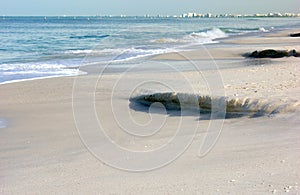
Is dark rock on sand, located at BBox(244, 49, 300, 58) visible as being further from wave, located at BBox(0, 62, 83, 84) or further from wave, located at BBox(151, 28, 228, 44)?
wave, located at BBox(151, 28, 228, 44)

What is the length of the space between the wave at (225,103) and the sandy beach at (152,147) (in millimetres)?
113

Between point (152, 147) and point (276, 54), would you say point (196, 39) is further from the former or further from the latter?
point (152, 147)

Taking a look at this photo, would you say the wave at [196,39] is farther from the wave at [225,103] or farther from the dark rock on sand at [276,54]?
the wave at [225,103]

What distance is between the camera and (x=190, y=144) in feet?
17.1

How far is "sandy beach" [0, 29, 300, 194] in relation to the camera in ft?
13.0

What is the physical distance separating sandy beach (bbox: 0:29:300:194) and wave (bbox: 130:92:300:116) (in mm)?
113

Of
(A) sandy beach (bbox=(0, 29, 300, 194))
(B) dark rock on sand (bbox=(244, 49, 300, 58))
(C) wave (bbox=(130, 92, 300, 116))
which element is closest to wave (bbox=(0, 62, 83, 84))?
(A) sandy beach (bbox=(0, 29, 300, 194))

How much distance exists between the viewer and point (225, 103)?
673cm

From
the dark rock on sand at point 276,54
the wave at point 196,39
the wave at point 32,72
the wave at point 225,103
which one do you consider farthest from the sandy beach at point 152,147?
the wave at point 196,39

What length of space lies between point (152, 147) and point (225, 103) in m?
1.87

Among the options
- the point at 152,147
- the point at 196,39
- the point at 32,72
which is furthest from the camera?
the point at 196,39

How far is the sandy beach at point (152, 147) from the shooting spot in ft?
13.0

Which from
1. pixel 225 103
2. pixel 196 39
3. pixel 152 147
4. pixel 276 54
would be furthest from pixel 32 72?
pixel 196 39

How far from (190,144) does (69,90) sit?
541 centimetres
